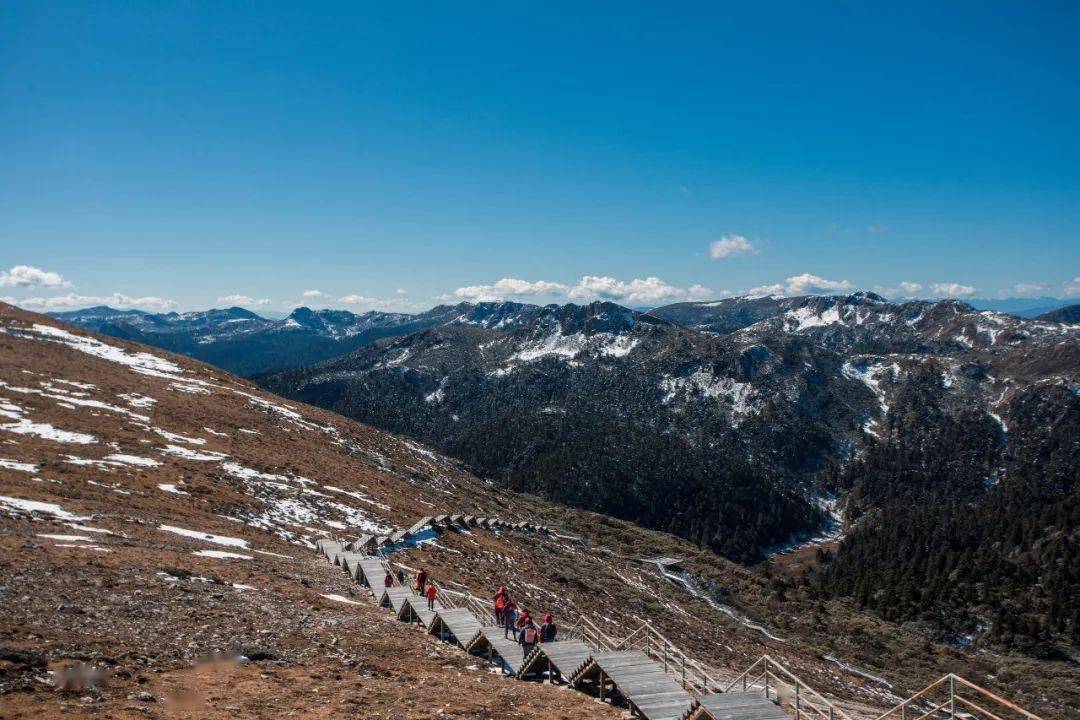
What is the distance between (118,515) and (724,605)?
181 feet

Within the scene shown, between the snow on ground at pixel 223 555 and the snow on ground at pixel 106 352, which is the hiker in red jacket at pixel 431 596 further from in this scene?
the snow on ground at pixel 106 352

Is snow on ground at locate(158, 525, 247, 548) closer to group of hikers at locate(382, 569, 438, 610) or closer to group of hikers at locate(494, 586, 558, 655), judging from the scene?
group of hikers at locate(382, 569, 438, 610)

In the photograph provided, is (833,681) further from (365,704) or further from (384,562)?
(365,704)

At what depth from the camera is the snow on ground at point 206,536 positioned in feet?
96.8

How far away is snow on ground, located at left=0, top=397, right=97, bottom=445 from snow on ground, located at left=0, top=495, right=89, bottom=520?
15782mm

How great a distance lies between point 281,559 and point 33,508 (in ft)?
34.7

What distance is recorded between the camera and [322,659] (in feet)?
55.6

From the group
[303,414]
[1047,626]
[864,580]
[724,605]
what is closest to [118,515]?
[303,414]

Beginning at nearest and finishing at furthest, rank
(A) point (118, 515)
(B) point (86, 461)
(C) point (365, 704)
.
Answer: (C) point (365, 704) → (A) point (118, 515) → (B) point (86, 461)

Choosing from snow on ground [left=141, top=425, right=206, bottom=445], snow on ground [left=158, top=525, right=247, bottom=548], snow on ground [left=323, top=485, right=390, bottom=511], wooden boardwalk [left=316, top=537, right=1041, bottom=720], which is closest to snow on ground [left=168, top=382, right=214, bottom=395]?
→ snow on ground [left=141, top=425, right=206, bottom=445]

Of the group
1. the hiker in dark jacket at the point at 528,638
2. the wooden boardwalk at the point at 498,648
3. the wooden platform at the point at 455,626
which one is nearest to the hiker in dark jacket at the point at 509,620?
the wooden boardwalk at the point at 498,648

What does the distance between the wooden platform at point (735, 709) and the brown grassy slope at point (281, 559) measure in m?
4.77

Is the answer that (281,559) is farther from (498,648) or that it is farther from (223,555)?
(498,648)

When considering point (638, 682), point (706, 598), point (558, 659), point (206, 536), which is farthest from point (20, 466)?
point (706, 598)
